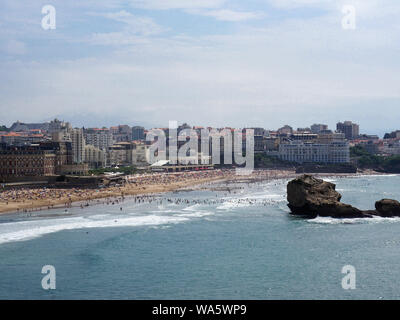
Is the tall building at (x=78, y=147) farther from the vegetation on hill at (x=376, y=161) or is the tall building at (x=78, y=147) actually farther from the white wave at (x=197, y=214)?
the vegetation on hill at (x=376, y=161)

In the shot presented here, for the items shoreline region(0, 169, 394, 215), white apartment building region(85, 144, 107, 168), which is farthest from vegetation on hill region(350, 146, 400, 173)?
white apartment building region(85, 144, 107, 168)

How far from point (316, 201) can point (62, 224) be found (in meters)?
22.1

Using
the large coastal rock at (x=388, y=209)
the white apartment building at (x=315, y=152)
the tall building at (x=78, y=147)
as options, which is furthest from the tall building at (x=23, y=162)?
the white apartment building at (x=315, y=152)

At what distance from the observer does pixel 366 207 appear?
196ft

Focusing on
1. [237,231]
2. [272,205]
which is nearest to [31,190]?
[272,205]

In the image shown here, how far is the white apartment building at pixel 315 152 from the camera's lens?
14738 cm

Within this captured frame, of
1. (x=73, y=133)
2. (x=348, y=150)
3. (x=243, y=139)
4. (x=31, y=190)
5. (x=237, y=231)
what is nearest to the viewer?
(x=237, y=231)

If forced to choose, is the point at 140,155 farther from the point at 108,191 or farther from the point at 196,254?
the point at 196,254

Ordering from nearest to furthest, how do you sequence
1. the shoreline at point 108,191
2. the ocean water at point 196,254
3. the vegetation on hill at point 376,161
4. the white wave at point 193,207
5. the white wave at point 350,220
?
the ocean water at point 196,254
the white wave at point 350,220
the white wave at point 193,207
the shoreline at point 108,191
the vegetation on hill at point 376,161

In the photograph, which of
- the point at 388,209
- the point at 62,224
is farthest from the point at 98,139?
the point at 388,209

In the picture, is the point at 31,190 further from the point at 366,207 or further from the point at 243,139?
the point at 243,139

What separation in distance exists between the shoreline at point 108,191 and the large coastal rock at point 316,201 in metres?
23.2

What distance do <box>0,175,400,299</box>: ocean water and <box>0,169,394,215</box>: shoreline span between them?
18.6 feet
